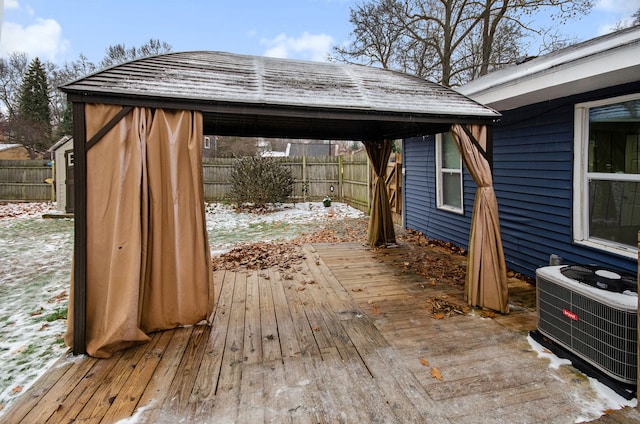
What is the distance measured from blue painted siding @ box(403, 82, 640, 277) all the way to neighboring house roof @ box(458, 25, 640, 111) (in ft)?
0.83

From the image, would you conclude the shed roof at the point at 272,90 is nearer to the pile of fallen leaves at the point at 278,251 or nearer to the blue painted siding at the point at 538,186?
the blue painted siding at the point at 538,186

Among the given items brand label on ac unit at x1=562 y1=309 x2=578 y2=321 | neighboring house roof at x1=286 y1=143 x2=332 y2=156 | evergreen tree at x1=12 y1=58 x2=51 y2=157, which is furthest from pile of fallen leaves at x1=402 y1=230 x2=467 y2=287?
neighboring house roof at x1=286 y1=143 x2=332 y2=156

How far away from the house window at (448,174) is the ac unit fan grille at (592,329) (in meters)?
3.51

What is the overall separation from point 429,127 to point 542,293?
110 inches

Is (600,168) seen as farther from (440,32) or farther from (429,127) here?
(440,32)

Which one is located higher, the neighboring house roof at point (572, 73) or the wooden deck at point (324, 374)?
the neighboring house roof at point (572, 73)

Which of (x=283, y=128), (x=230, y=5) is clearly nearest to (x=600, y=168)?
(x=283, y=128)

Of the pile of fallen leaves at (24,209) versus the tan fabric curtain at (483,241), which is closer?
the tan fabric curtain at (483,241)

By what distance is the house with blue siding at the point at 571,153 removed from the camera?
3246 millimetres

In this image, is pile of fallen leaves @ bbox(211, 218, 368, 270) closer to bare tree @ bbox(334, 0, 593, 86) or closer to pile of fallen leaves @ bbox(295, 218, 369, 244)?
pile of fallen leaves @ bbox(295, 218, 369, 244)

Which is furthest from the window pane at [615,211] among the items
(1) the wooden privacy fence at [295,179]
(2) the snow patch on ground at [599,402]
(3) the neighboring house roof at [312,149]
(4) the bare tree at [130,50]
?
(3) the neighboring house roof at [312,149]

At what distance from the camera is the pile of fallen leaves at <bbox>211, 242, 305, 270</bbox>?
538cm

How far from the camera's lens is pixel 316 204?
12.5 m

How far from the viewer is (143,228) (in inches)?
114
